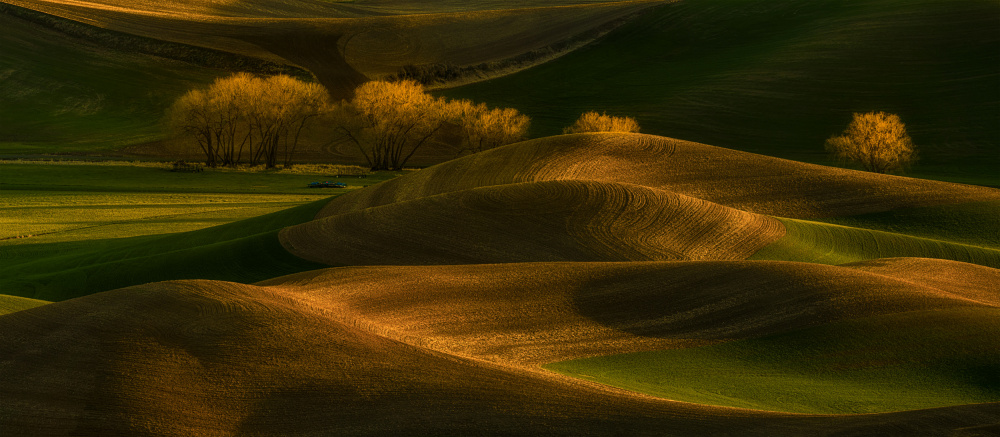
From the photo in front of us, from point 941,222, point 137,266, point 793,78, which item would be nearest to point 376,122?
point 793,78

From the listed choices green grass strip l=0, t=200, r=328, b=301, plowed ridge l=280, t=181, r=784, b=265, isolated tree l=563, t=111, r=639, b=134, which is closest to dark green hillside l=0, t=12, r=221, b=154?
isolated tree l=563, t=111, r=639, b=134

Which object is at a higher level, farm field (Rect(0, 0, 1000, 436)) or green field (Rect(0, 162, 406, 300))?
farm field (Rect(0, 0, 1000, 436))

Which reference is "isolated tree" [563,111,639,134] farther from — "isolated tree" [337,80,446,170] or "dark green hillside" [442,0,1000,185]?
"isolated tree" [337,80,446,170]

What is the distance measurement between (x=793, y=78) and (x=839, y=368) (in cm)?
10317

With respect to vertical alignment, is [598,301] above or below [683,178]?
below

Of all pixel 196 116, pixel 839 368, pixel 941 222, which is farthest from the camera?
pixel 196 116

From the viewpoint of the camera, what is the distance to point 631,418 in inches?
506

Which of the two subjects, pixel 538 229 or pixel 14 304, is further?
pixel 538 229

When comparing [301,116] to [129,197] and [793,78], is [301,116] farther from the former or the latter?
[793,78]

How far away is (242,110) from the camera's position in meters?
89.5

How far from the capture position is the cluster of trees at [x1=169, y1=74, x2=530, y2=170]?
294 feet

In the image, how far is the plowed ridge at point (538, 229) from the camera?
2956 cm

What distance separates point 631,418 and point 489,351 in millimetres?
5238

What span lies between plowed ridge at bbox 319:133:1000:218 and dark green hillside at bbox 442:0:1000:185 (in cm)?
4696
